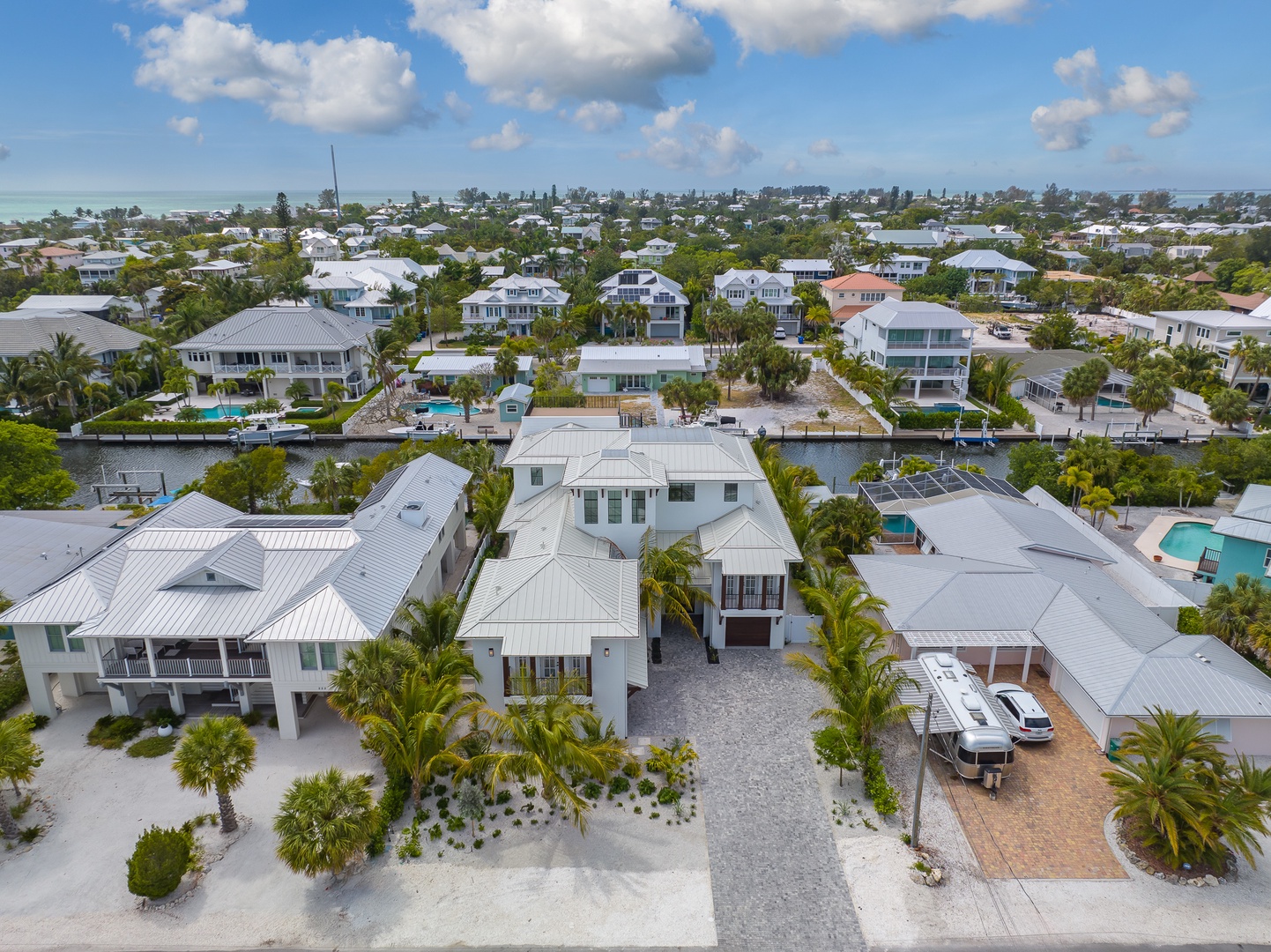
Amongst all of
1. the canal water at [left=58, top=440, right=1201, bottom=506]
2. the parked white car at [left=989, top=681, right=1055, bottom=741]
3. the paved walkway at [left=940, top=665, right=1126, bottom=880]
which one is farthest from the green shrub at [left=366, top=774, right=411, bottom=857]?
the canal water at [left=58, top=440, right=1201, bottom=506]

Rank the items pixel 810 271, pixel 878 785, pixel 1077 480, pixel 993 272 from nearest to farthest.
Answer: pixel 878 785 < pixel 1077 480 < pixel 810 271 < pixel 993 272

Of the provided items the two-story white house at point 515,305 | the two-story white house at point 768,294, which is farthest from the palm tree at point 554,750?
the two-story white house at point 768,294

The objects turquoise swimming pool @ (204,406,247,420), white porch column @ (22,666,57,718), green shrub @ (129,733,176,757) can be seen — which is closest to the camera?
green shrub @ (129,733,176,757)

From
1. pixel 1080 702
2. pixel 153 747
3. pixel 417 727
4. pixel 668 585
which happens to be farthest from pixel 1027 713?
pixel 153 747

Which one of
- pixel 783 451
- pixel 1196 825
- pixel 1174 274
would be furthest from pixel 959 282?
pixel 1196 825

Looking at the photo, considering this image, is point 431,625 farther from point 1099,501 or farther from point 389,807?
point 1099,501

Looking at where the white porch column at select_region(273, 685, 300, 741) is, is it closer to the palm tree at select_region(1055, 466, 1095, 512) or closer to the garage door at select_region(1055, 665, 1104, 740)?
the garage door at select_region(1055, 665, 1104, 740)

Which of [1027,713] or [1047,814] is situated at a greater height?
[1027,713]
